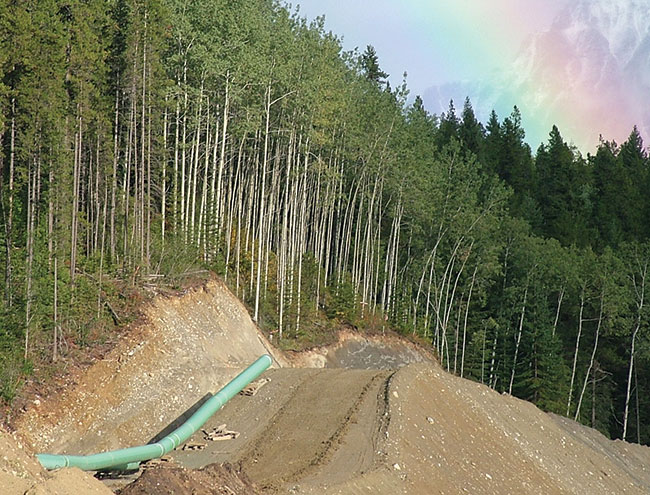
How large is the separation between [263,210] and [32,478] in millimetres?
28305

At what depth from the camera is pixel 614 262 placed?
6028 centimetres

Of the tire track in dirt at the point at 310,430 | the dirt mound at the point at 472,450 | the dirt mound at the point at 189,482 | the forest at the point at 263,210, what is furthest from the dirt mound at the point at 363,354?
the dirt mound at the point at 189,482

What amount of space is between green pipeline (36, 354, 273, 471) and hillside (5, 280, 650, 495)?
1.28 ft

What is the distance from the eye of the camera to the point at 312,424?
23.6 meters

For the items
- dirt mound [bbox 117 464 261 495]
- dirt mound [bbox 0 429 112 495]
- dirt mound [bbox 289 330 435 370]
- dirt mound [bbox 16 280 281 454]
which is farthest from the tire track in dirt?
dirt mound [bbox 289 330 435 370]

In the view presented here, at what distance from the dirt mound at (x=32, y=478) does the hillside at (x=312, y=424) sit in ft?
10.5

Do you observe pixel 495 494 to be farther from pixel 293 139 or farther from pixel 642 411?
pixel 642 411

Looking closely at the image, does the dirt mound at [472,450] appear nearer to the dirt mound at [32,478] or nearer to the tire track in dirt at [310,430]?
the tire track in dirt at [310,430]

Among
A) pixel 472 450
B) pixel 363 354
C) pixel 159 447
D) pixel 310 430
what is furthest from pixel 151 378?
pixel 363 354

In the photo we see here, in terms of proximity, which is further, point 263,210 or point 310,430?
point 263,210

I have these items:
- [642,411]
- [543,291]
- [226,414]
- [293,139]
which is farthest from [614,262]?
[226,414]

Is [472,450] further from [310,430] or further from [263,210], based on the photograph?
[263,210]

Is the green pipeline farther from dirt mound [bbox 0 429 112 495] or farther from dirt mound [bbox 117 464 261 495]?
dirt mound [bbox 0 429 112 495]

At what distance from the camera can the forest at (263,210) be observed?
25.0 meters
